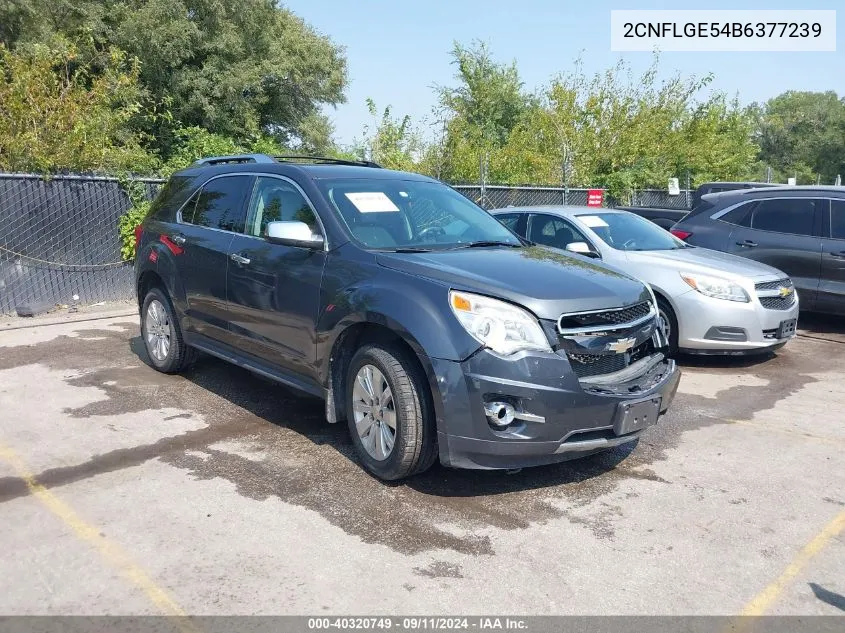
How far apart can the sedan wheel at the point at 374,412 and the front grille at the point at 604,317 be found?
3.35 feet

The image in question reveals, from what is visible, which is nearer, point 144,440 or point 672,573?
point 672,573

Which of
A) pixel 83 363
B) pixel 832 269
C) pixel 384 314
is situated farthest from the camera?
pixel 832 269

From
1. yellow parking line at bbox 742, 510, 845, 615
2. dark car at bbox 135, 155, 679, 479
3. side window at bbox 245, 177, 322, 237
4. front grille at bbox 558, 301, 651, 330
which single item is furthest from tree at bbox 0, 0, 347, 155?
yellow parking line at bbox 742, 510, 845, 615

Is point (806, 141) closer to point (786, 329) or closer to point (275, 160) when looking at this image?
point (786, 329)

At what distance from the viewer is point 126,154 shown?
1153 centimetres

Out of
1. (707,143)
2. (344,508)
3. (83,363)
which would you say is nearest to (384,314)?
(344,508)

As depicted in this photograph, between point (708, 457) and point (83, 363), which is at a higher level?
point (83, 363)

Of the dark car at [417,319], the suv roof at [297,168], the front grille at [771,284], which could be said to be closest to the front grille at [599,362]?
the dark car at [417,319]

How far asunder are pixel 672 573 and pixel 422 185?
321cm

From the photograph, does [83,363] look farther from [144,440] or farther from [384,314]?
[384,314]

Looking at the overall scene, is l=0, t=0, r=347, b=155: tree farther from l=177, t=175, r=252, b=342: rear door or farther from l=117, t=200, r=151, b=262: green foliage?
l=177, t=175, r=252, b=342: rear door

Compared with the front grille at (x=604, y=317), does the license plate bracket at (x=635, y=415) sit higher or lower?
lower

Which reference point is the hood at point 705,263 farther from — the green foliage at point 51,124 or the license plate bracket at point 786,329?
the green foliage at point 51,124

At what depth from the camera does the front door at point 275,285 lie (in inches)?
186
